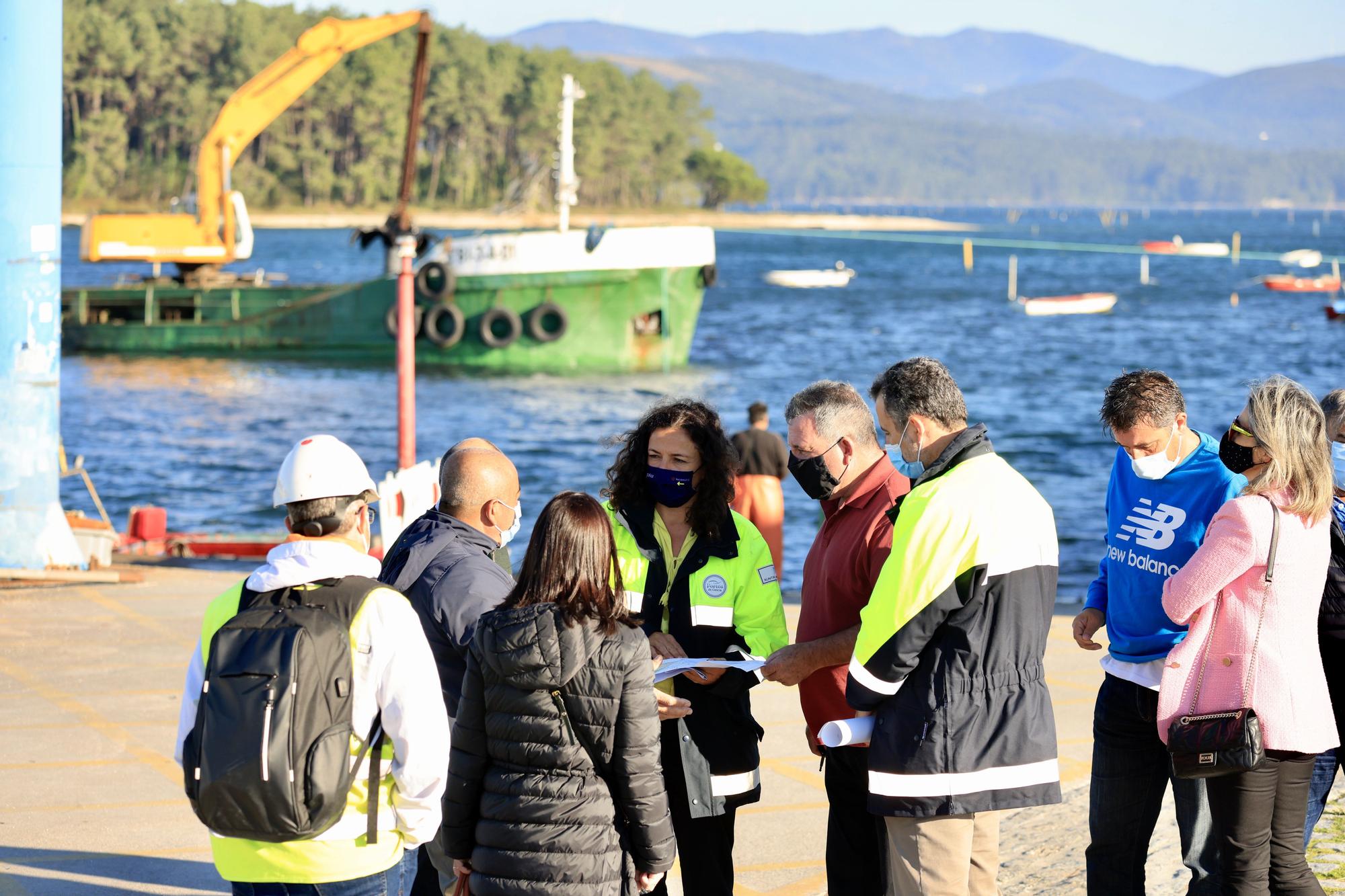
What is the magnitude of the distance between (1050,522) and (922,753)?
24.3 inches

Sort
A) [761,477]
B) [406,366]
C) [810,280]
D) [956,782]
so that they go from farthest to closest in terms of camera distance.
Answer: [810,280], [406,366], [761,477], [956,782]

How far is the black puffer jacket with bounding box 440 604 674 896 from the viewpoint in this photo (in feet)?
9.64

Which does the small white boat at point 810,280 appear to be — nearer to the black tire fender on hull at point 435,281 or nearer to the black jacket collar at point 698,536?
the black tire fender on hull at point 435,281

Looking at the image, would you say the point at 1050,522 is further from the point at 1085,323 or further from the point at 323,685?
the point at 1085,323

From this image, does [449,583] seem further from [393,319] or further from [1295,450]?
[393,319]

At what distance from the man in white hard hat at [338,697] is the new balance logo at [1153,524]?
198 centimetres

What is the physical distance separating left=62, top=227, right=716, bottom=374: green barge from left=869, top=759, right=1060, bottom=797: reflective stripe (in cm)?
2521

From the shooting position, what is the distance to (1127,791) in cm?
377

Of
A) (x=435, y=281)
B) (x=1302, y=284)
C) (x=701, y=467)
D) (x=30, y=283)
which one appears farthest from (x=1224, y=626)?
(x=1302, y=284)

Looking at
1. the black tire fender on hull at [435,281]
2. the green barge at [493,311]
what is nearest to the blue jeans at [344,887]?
the green barge at [493,311]

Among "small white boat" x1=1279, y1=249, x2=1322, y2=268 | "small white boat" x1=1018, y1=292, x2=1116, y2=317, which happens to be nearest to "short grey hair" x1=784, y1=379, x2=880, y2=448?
"small white boat" x1=1018, y1=292, x2=1116, y2=317

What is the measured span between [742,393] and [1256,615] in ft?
90.9

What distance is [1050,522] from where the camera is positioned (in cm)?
329

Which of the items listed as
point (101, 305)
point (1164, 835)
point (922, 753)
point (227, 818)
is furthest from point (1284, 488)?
point (101, 305)
